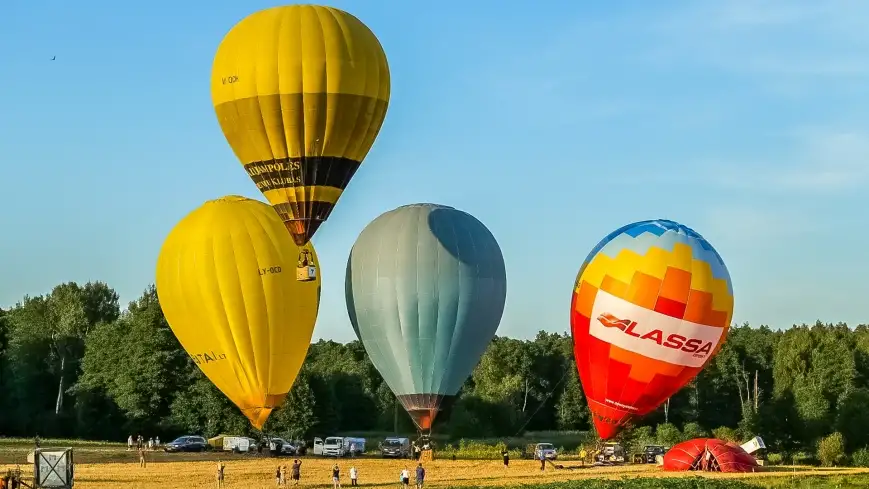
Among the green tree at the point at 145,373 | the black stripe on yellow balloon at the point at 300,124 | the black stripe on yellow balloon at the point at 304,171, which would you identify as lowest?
the green tree at the point at 145,373

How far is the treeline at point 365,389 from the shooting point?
64.7m

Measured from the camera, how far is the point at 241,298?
142 ft

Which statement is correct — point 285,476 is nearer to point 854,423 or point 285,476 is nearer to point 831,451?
point 831,451

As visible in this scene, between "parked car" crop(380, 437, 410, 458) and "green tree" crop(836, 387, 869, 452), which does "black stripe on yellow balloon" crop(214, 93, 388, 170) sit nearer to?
"parked car" crop(380, 437, 410, 458)

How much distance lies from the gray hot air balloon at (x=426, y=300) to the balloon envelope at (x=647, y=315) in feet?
11.8

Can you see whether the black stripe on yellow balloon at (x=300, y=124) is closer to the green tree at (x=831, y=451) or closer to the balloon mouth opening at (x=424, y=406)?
the balloon mouth opening at (x=424, y=406)

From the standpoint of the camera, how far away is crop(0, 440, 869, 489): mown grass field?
37172 mm

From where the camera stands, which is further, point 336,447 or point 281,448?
point 336,447

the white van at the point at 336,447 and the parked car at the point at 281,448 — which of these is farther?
the white van at the point at 336,447

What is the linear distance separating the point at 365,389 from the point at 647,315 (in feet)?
133

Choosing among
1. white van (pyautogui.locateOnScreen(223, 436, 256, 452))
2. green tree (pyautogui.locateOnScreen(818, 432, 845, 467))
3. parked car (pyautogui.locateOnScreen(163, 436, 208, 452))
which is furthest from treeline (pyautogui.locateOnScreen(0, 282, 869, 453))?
parked car (pyautogui.locateOnScreen(163, 436, 208, 452))

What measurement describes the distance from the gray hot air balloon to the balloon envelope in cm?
359

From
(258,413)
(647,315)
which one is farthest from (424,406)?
(647,315)

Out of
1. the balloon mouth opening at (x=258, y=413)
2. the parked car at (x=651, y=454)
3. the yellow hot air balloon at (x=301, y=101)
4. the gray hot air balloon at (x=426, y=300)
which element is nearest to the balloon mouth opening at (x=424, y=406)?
the gray hot air balloon at (x=426, y=300)
